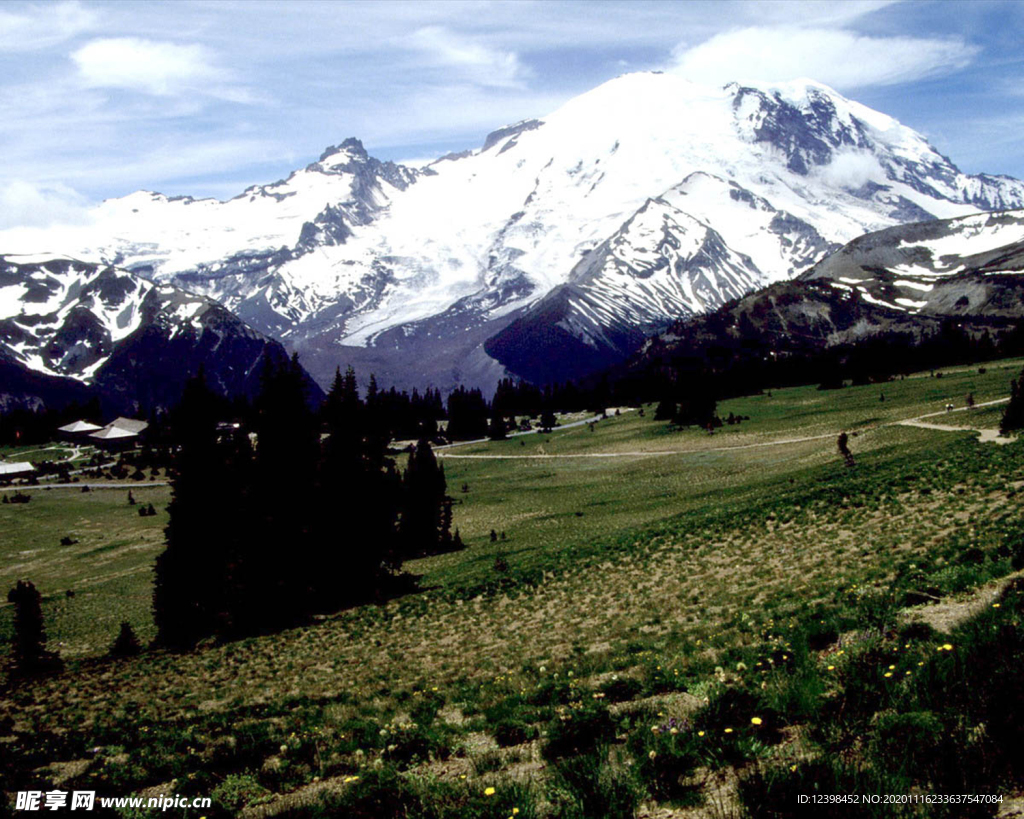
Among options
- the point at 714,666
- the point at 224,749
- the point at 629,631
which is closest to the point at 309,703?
the point at 224,749

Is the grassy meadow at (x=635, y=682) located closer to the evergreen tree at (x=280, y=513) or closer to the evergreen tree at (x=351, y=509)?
the evergreen tree at (x=351, y=509)

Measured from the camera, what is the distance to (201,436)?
128 feet

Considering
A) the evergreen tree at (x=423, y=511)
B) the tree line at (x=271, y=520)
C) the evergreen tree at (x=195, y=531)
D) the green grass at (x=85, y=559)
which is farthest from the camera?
the evergreen tree at (x=423, y=511)

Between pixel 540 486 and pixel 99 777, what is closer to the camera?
pixel 99 777

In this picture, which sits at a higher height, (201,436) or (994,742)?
(201,436)

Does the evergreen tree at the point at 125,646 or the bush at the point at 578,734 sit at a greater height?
the bush at the point at 578,734

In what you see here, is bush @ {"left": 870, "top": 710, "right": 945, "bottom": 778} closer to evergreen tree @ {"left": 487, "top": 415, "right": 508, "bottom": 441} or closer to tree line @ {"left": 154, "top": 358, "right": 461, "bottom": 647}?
tree line @ {"left": 154, "top": 358, "right": 461, "bottom": 647}

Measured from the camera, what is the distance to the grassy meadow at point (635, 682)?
25.6ft

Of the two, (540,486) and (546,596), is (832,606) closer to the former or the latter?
(546,596)

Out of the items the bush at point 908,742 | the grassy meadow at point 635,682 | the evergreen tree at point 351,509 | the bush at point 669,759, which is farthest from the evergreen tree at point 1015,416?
the bush at point 669,759

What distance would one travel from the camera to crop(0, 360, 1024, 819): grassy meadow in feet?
25.6

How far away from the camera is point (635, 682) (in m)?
12.6

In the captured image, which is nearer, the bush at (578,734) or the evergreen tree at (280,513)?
the bush at (578,734)

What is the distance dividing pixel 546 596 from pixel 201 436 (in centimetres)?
2228
